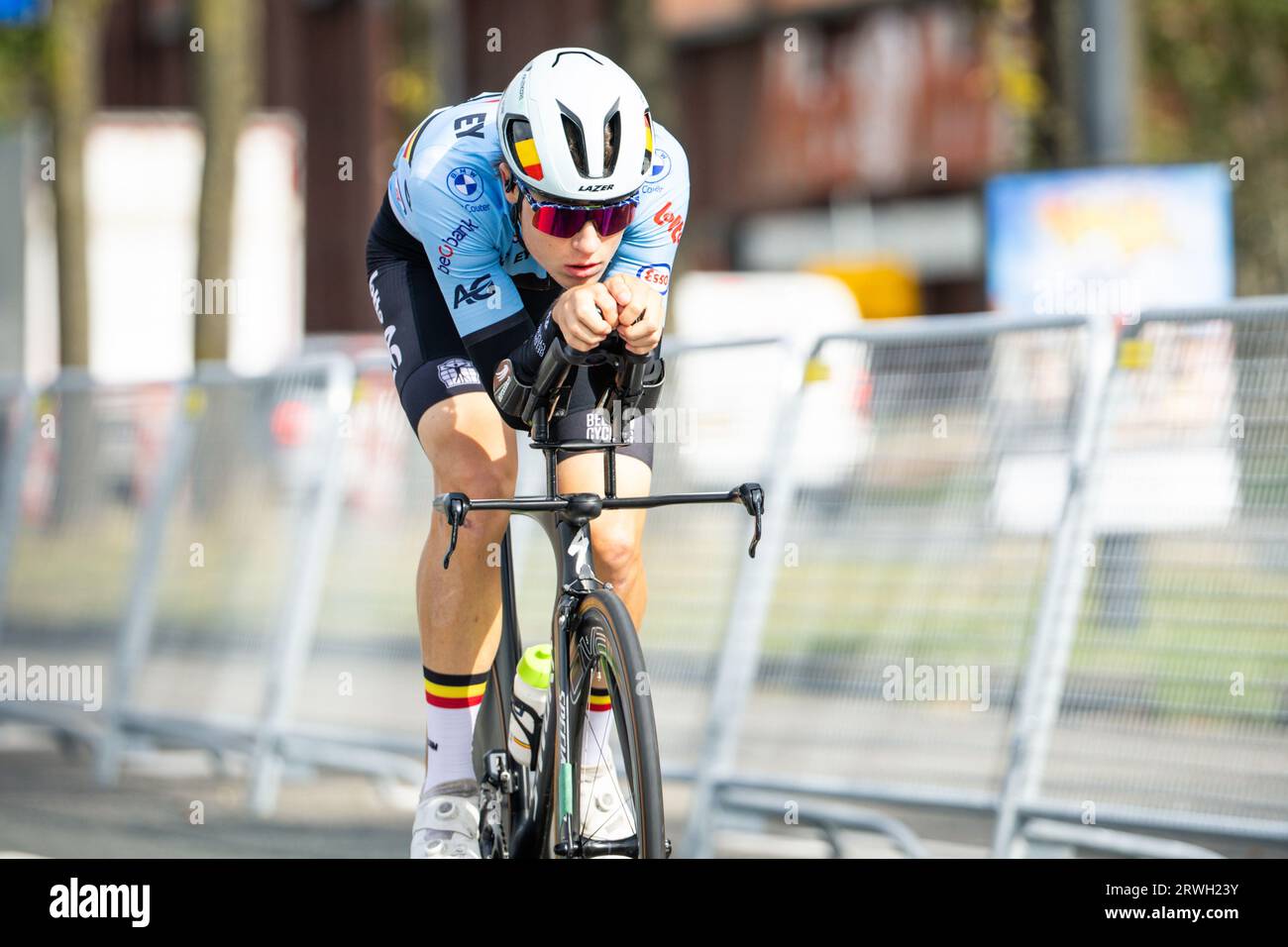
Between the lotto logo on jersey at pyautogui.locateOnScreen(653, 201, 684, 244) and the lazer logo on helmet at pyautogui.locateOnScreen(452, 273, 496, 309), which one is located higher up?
the lotto logo on jersey at pyautogui.locateOnScreen(653, 201, 684, 244)

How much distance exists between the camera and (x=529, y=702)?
5227mm

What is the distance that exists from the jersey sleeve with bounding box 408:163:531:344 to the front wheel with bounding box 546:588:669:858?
699 millimetres

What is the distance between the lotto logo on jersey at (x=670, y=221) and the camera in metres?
4.97

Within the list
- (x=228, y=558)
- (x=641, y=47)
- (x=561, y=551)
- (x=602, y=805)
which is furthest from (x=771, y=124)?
(x=602, y=805)

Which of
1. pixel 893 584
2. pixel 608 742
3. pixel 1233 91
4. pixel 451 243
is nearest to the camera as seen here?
pixel 608 742

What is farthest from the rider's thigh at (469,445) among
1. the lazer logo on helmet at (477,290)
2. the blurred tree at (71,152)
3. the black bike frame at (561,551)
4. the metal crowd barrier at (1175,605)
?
the blurred tree at (71,152)

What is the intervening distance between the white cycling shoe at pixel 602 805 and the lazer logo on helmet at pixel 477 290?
1083 mm

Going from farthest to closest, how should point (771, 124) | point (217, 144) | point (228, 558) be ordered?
point (771, 124), point (217, 144), point (228, 558)

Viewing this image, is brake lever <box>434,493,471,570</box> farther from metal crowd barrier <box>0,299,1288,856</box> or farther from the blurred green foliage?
the blurred green foliage

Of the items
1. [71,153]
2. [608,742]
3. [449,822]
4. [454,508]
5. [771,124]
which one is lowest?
[449,822]

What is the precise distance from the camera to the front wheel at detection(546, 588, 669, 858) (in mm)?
4340

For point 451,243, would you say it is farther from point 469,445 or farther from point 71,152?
point 71,152

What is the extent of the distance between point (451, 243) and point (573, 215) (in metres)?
0.39

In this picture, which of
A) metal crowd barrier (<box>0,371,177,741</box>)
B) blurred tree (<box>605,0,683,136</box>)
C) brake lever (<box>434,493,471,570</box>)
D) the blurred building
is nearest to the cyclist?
brake lever (<box>434,493,471,570</box>)
